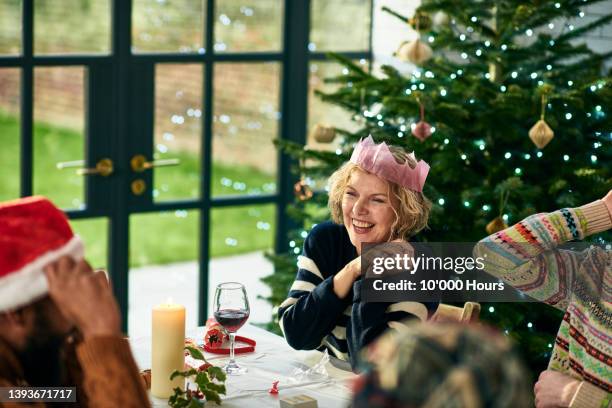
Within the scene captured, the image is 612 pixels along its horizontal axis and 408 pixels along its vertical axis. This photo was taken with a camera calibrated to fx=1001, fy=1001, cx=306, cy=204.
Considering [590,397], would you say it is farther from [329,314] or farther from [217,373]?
[217,373]

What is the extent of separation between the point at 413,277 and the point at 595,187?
963 millimetres

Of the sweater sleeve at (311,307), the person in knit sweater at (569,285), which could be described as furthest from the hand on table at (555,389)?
the sweater sleeve at (311,307)

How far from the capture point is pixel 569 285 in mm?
2098

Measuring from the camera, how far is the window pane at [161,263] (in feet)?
13.2

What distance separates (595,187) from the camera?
3.07m

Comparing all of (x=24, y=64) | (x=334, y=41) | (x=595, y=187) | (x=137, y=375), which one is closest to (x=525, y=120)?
(x=595, y=187)

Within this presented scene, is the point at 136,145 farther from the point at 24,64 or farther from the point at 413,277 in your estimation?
the point at 413,277

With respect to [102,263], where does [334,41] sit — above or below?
above

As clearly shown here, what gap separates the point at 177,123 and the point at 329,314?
6.03 ft

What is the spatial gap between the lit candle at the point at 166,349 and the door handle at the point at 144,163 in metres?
1.96

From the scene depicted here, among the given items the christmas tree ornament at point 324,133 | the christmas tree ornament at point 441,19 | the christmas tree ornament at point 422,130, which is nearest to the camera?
the christmas tree ornament at point 422,130

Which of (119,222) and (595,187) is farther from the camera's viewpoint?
(119,222)

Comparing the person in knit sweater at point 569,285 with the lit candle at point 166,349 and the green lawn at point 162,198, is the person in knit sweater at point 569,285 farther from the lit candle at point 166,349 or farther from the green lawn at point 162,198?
the green lawn at point 162,198

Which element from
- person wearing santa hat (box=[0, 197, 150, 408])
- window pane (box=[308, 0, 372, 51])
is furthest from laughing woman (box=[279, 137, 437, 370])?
window pane (box=[308, 0, 372, 51])
